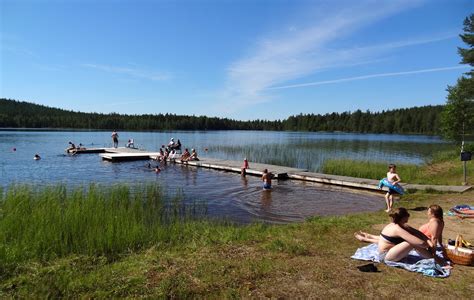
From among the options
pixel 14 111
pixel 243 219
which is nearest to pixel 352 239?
pixel 243 219

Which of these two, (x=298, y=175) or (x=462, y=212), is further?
(x=298, y=175)

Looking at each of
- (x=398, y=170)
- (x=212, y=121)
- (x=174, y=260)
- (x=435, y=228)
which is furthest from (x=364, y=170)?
(x=212, y=121)

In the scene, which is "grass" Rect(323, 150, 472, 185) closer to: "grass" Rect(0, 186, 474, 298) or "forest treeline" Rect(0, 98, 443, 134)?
"grass" Rect(0, 186, 474, 298)

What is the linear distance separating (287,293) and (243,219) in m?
6.09

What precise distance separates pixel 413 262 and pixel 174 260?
3.86m

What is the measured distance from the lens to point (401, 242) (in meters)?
5.72

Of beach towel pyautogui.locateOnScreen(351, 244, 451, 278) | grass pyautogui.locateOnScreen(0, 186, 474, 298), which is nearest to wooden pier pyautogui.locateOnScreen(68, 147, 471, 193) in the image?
beach towel pyautogui.locateOnScreen(351, 244, 451, 278)

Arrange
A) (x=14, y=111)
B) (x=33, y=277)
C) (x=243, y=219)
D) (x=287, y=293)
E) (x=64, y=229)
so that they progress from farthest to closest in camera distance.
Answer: (x=14, y=111) → (x=243, y=219) → (x=64, y=229) → (x=33, y=277) → (x=287, y=293)

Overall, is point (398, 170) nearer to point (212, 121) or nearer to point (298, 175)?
point (298, 175)

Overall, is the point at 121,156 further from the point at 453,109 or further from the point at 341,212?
the point at 453,109

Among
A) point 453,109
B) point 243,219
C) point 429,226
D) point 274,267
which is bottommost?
point 243,219

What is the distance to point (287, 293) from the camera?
4461 mm

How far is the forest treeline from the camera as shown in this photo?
118 metres

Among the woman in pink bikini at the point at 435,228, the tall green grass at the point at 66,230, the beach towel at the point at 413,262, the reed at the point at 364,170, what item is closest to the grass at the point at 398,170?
the reed at the point at 364,170
